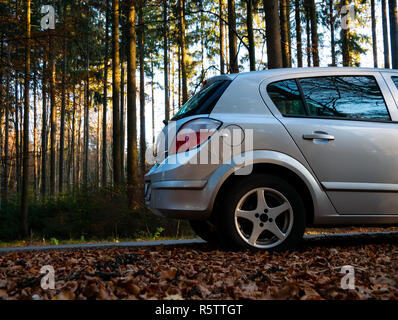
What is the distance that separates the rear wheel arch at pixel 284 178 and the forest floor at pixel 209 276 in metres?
0.43

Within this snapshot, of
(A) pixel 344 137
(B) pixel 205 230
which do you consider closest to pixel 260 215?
(A) pixel 344 137

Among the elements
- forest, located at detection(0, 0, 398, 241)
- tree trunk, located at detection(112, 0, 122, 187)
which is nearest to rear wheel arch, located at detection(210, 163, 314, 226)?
forest, located at detection(0, 0, 398, 241)

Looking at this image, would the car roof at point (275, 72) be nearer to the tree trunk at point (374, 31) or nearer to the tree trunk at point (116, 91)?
the tree trunk at point (116, 91)

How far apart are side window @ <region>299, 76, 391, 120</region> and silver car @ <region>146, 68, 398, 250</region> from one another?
1 cm

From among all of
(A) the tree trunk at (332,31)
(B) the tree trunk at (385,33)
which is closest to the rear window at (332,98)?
(B) the tree trunk at (385,33)

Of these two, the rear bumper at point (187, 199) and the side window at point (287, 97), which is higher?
the side window at point (287, 97)

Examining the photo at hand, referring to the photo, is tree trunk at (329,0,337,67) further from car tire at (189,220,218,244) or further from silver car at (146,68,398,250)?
car tire at (189,220,218,244)

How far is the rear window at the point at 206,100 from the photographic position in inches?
157

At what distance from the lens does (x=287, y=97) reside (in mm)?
4184

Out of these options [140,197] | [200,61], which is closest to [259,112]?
[140,197]

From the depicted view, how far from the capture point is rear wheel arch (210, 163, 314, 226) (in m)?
3.89

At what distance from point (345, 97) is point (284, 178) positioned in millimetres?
1181

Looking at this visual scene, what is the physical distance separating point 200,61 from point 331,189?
99.7 ft

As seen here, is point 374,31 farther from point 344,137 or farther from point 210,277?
point 210,277
